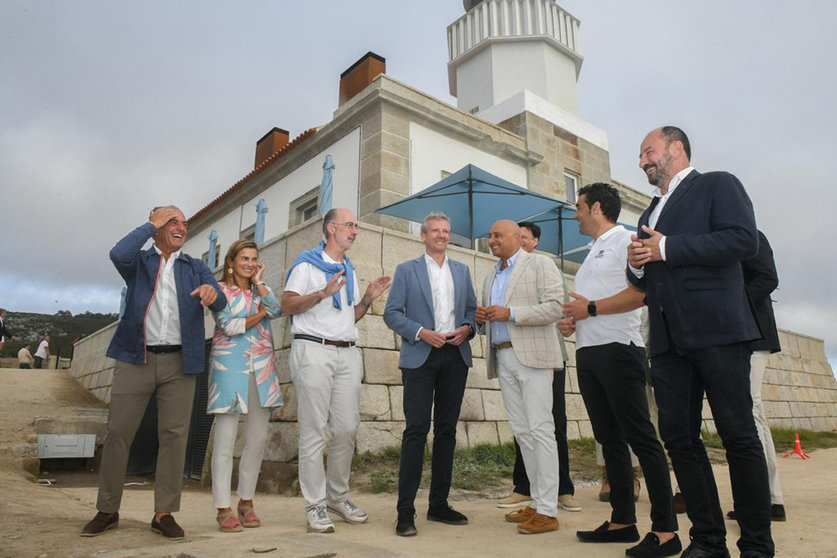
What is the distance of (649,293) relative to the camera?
2.77 metres

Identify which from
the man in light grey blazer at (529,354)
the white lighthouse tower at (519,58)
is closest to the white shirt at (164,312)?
the man in light grey blazer at (529,354)

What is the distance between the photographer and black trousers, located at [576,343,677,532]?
2.85 m

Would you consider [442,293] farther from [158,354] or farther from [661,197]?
[158,354]

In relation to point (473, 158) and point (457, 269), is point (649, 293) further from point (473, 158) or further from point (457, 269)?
point (473, 158)

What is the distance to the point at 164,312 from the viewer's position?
3.66 m

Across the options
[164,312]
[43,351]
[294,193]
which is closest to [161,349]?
[164,312]

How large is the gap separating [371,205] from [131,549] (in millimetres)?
9495

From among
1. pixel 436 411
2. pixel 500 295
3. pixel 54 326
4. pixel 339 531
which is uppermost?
pixel 54 326

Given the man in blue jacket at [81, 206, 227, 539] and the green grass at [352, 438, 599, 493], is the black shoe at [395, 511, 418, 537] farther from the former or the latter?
the green grass at [352, 438, 599, 493]

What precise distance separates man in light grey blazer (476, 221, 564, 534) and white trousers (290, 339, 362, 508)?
0.99 meters

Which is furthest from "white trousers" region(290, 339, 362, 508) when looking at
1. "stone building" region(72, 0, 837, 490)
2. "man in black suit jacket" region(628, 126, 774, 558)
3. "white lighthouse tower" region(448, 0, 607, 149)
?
"white lighthouse tower" region(448, 0, 607, 149)

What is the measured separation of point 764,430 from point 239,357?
3.58 m

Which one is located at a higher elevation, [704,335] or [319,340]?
[319,340]

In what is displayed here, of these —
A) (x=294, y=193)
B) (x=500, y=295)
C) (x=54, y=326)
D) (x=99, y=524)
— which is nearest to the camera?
(x=99, y=524)
